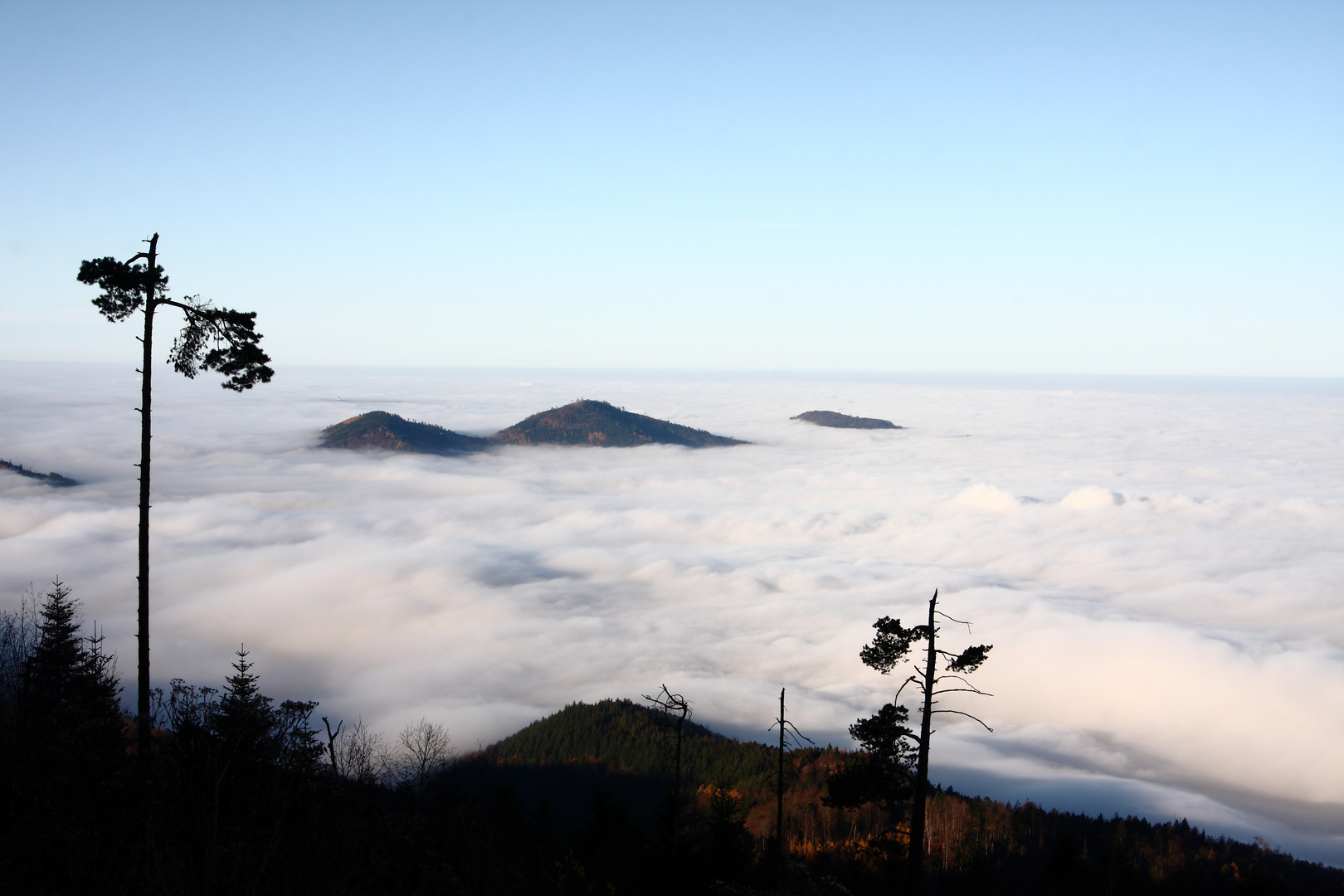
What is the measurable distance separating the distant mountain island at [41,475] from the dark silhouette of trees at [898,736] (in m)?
231

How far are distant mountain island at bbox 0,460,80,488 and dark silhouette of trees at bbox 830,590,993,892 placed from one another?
759ft

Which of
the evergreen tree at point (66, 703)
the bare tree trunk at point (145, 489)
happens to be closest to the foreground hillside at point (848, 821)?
the evergreen tree at point (66, 703)

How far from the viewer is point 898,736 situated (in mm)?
18328

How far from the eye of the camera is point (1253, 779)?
407ft

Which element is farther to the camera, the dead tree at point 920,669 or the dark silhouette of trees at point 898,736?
the dark silhouette of trees at point 898,736

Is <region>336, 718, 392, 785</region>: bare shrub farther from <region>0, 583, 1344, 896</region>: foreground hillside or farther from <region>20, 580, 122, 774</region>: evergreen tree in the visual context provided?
<region>20, 580, 122, 774</region>: evergreen tree

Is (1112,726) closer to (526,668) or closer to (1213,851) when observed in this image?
(1213,851)

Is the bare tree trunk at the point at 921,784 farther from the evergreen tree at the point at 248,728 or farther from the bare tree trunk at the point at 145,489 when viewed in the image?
the bare tree trunk at the point at 145,489

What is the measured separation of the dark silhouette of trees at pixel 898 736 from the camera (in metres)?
17.5

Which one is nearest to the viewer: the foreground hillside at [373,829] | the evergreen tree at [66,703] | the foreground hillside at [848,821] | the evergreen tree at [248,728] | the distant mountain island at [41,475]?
the foreground hillside at [373,829]

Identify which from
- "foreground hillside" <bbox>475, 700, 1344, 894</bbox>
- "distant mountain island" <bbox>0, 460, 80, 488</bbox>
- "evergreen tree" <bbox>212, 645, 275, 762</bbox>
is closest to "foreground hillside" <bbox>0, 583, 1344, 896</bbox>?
"evergreen tree" <bbox>212, 645, 275, 762</bbox>

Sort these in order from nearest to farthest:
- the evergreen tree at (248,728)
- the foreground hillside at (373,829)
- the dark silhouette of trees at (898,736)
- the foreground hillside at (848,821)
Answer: the foreground hillside at (373,829) < the evergreen tree at (248,728) < the dark silhouette of trees at (898,736) < the foreground hillside at (848,821)

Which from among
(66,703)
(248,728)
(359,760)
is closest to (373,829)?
(248,728)

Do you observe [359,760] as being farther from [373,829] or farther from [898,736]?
[898,736]
